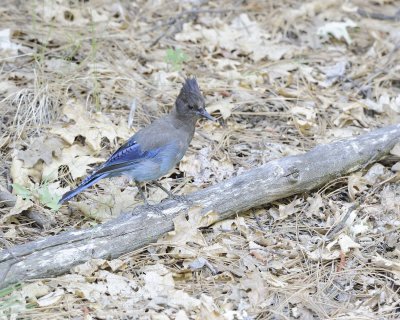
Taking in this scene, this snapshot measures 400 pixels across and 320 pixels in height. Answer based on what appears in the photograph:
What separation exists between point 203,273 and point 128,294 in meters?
0.52

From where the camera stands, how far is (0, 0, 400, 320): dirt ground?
Answer: 4.01 metres

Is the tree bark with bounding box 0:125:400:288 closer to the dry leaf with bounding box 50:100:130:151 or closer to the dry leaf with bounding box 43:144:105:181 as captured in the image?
the dry leaf with bounding box 43:144:105:181

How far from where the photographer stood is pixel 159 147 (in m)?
4.84

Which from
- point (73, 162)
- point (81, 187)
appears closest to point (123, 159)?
point (81, 187)

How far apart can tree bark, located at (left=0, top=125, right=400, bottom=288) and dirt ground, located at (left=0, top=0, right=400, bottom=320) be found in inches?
3.1

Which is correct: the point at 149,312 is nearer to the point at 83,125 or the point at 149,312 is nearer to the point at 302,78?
the point at 83,125

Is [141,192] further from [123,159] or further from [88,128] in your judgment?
[88,128]

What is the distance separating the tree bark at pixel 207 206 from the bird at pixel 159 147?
10.2 inches

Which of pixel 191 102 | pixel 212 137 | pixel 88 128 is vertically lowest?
pixel 212 137

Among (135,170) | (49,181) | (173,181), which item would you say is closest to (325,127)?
(173,181)

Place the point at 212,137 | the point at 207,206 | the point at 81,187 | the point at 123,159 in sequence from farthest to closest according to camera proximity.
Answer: the point at 212,137 < the point at 123,159 < the point at 207,206 < the point at 81,187

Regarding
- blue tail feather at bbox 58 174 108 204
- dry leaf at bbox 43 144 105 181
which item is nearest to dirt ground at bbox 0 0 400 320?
dry leaf at bbox 43 144 105 181

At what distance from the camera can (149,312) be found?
379 centimetres

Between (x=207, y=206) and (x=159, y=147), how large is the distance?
56 centimetres
